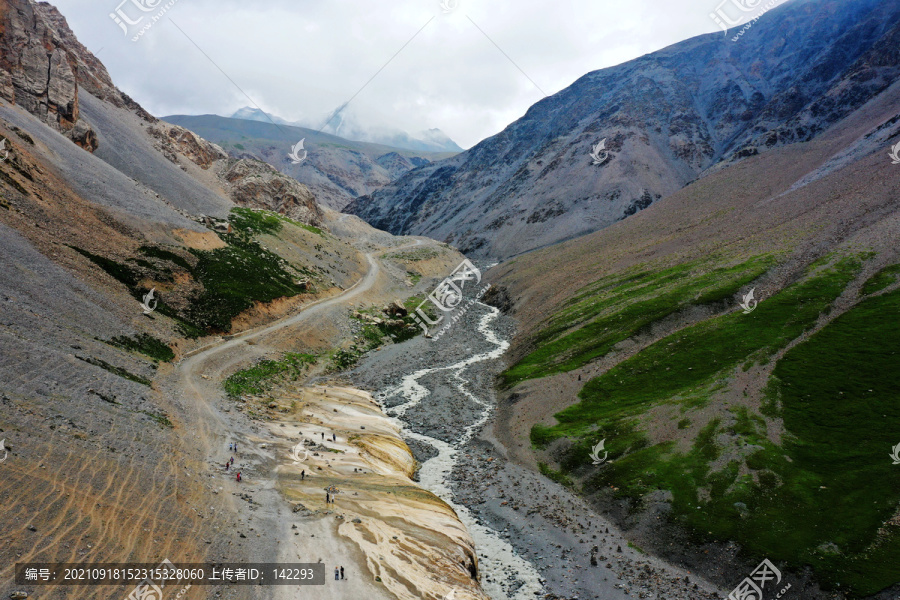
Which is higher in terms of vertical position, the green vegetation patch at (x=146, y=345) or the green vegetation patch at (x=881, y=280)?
the green vegetation patch at (x=881, y=280)

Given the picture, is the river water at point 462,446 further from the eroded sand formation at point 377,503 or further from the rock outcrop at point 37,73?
the rock outcrop at point 37,73

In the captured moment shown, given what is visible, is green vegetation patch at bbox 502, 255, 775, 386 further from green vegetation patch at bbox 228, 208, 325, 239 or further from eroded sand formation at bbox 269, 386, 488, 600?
green vegetation patch at bbox 228, 208, 325, 239
